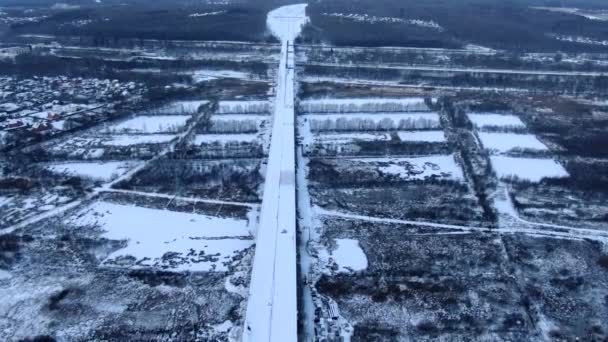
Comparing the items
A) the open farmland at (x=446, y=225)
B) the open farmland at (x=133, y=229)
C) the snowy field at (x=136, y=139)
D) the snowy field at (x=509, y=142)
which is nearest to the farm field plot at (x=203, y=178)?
the open farmland at (x=133, y=229)

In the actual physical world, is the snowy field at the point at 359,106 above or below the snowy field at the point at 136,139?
above

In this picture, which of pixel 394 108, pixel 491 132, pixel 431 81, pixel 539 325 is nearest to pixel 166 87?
pixel 394 108

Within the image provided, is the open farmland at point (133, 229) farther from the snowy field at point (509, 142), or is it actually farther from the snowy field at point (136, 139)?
the snowy field at point (509, 142)

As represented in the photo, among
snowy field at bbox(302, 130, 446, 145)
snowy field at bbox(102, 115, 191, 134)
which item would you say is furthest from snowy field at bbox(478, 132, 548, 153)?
snowy field at bbox(102, 115, 191, 134)

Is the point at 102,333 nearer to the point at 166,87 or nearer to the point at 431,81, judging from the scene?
the point at 166,87

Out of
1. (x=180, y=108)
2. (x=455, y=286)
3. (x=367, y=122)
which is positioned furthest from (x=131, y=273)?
(x=367, y=122)
